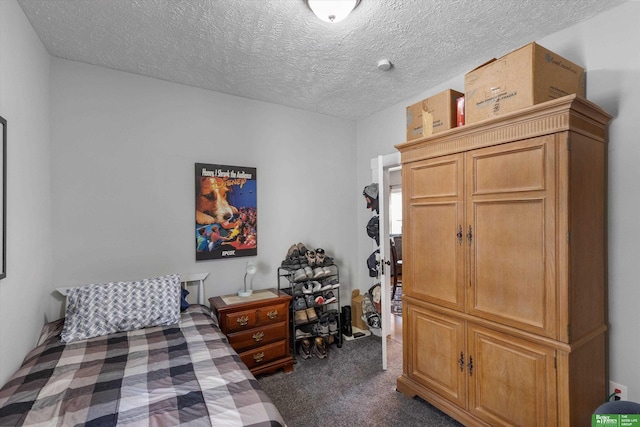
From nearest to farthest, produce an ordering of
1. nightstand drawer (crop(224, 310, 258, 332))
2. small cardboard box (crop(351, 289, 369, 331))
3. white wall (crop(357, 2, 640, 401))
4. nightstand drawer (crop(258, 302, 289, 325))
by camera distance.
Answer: white wall (crop(357, 2, 640, 401))
nightstand drawer (crop(224, 310, 258, 332))
nightstand drawer (crop(258, 302, 289, 325))
small cardboard box (crop(351, 289, 369, 331))

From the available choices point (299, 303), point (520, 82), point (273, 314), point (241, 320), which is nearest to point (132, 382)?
point (241, 320)

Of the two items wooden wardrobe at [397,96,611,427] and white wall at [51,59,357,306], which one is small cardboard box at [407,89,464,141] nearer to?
wooden wardrobe at [397,96,611,427]

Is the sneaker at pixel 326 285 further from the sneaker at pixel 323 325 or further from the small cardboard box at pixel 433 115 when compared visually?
the small cardboard box at pixel 433 115

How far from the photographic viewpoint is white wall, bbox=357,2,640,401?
5.75 feet

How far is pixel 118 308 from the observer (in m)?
2.11

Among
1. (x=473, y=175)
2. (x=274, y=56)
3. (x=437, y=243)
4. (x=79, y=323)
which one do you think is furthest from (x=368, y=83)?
(x=79, y=323)

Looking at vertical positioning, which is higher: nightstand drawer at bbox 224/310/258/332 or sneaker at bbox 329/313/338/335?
nightstand drawer at bbox 224/310/258/332

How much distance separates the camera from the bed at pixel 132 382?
1.21m

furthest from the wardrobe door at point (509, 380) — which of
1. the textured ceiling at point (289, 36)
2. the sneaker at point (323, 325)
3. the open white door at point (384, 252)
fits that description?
the textured ceiling at point (289, 36)

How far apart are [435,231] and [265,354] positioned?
6.06 ft

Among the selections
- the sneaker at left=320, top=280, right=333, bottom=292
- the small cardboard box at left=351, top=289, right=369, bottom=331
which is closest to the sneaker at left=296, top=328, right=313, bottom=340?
the sneaker at left=320, top=280, right=333, bottom=292

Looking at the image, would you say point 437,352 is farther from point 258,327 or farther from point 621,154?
point 621,154

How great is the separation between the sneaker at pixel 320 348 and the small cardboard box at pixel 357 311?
2.32 feet

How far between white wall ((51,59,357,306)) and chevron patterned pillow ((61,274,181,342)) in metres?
0.40
